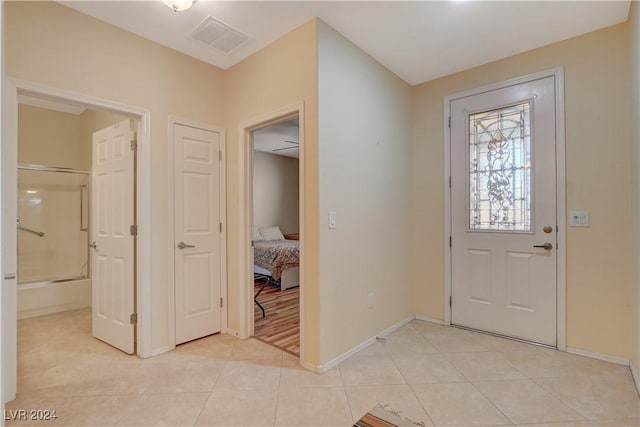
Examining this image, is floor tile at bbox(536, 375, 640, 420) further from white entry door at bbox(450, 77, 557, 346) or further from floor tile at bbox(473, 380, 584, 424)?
white entry door at bbox(450, 77, 557, 346)

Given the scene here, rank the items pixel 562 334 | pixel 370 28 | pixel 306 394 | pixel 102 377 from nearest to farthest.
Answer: pixel 306 394
pixel 102 377
pixel 370 28
pixel 562 334

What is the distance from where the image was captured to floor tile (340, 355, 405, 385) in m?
2.21

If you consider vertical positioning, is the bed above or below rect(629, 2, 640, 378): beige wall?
below

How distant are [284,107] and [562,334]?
3.04m

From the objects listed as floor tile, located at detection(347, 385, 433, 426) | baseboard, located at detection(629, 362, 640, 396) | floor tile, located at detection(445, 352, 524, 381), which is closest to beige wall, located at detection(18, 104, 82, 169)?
floor tile, located at detection(347, 385, 433, 426)

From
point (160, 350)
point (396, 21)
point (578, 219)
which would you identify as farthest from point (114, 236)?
point (578, 219)

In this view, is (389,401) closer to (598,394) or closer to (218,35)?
(598,394)

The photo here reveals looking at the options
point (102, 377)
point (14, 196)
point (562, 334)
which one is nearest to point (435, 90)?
point (562, 334)

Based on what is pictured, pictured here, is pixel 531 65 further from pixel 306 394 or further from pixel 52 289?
pixel 52 289

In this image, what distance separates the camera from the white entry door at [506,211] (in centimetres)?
274

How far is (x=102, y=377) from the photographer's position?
2260 millimetres

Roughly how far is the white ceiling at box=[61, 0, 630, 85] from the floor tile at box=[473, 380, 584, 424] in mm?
2673

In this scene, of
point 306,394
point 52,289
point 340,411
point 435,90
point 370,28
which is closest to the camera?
point 340,411

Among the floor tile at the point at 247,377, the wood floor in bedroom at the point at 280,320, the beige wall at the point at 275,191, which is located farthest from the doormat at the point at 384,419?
the beige wall at the point at 275,191
